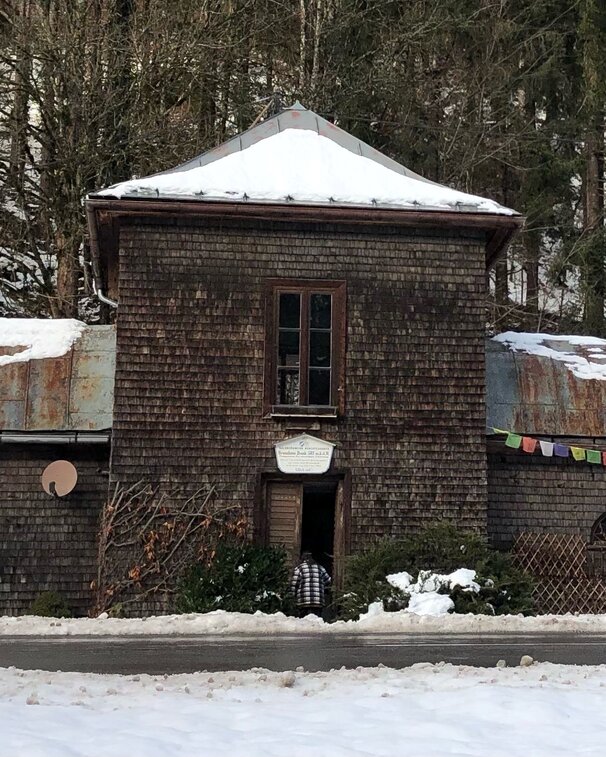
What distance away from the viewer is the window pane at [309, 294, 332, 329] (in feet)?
57.2

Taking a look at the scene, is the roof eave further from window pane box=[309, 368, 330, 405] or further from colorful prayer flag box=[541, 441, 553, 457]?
colorful prayer flag box=[541, 441, 553, 457]

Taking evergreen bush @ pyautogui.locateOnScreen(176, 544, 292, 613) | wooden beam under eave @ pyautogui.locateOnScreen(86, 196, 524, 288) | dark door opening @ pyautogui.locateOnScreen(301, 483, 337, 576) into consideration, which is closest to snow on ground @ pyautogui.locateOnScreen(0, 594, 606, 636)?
evergreen bush @ pyautogui.locateOnScreen(176, 544, 292, 613)

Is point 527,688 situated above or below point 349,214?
below

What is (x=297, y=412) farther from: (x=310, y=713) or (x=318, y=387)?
(x=310, y=713)

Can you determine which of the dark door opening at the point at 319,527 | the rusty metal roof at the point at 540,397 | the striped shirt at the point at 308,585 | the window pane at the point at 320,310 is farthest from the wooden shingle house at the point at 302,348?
the dark door opening at the point at 319,527

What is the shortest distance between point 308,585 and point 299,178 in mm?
6290

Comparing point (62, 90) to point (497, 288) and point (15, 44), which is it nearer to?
point (15, 44)

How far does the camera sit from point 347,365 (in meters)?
17.3

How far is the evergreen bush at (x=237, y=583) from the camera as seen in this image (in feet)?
50.6

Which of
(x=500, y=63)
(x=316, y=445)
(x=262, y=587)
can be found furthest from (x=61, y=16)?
(x=262, y=587)

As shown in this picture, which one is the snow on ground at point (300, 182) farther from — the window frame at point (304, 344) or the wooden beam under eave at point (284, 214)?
the window frame at point (304, 344)

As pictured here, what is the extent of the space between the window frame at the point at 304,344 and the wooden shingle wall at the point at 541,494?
2.80 m

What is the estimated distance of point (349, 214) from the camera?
17.3 metres

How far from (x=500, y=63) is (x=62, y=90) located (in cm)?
1339
